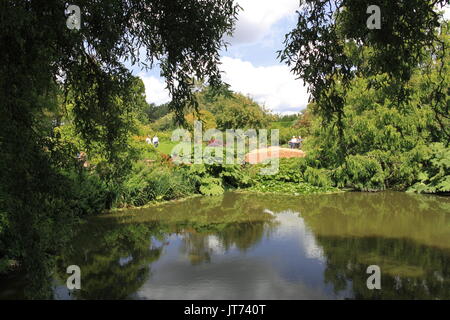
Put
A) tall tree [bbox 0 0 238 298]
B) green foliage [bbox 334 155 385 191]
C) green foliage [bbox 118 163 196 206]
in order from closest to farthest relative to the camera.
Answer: tall tree [bbox 0 0 238 298], green foliage [bbox 118 163 196 206], green foliage [bbox 334 155 385 191]

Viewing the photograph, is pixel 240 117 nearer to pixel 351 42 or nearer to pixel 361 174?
pixel 361 174

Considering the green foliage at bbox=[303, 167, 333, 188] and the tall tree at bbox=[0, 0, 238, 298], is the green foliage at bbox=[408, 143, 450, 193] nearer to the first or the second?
the green foliage at bbox=[303, 167, 333, 188]

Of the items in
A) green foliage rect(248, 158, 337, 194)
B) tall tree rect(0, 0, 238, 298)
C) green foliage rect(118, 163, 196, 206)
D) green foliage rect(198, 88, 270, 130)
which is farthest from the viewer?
green foliage rect(198, 88, 270, 130)

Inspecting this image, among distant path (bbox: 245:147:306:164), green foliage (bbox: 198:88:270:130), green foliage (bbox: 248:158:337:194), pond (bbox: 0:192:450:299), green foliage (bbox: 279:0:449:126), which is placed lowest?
pond (bbox: 0:192:450:299)

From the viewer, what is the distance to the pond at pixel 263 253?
5422mm

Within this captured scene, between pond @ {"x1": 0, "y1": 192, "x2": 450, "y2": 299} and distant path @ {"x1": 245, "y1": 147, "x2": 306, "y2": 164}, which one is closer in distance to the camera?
pond @ {"x1": 0, "y1": 192, "x2": 450, "y2": 299}

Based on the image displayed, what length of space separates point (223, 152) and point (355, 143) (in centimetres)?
510

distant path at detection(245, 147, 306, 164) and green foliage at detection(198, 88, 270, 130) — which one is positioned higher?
green foliage at detection(198, 88, 270, 130)

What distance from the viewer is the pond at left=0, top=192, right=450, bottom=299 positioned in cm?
542

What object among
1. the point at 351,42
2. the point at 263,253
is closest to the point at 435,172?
the point at 263,253

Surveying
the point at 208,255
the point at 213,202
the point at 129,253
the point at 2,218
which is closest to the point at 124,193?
the point at 213,202

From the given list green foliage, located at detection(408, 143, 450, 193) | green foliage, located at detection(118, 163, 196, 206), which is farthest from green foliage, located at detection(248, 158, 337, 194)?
green foliage, located at detection(118, 163, 196, 206)

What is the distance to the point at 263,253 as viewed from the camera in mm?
7207
